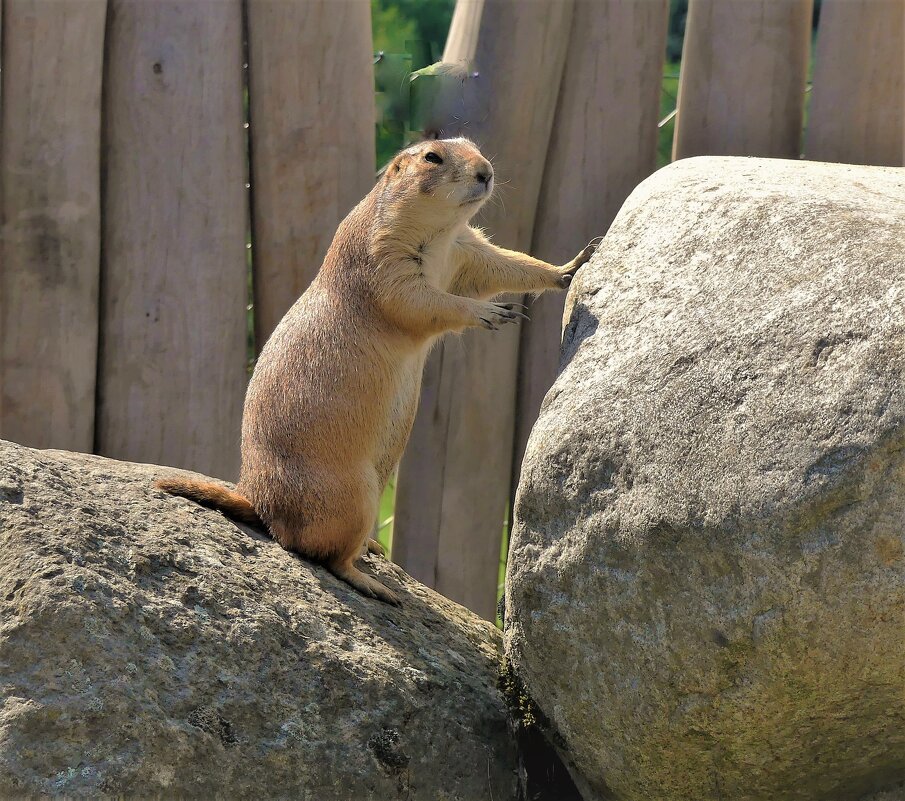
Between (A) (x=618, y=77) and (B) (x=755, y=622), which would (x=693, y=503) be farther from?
(A) (x=618, y=77)

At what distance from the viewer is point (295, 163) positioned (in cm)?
579

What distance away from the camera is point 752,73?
557 centimetres

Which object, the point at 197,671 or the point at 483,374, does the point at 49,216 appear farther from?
the point at 197,671

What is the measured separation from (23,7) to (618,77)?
2.94 m

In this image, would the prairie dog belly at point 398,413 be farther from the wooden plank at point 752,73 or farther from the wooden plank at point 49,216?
the wooden plank at point 752,73

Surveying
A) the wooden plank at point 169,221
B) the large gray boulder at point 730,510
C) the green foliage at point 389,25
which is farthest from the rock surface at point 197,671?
the green foliage at point 389,25

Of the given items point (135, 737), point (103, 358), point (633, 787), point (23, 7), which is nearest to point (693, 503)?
point (633, 787)

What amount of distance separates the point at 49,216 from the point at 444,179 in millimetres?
2009

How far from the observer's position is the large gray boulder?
3166 millimetres

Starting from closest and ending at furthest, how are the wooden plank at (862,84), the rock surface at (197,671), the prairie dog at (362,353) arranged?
the rock surface at (197,671), the prairie dog at (362,353), the wooden plank at (862,84)

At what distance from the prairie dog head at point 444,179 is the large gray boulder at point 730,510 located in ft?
3.28

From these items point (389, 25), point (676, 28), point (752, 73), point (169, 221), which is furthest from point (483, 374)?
point (676, 28)

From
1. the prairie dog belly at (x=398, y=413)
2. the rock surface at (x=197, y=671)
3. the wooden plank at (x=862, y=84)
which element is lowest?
the rock surface at (x=197, y=671)

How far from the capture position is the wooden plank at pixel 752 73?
5.55m
